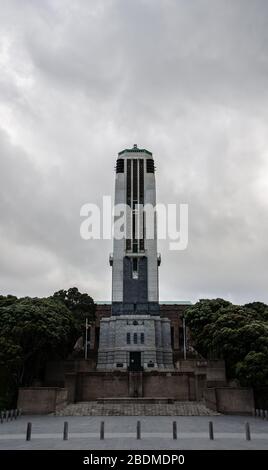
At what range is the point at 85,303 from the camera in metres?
64.2

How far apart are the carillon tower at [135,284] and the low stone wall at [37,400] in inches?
1057

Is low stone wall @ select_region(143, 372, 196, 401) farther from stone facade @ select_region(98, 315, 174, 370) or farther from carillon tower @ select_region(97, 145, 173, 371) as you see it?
stone facade @ select_region(98, 315, 174, 370)

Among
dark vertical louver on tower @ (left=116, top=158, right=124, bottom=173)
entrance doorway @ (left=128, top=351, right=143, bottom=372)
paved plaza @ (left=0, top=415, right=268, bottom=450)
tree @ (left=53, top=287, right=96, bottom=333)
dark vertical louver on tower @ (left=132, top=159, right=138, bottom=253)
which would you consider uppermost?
dark vertical louver on tower @ (left=116, top=158, right=124, bottom=173)

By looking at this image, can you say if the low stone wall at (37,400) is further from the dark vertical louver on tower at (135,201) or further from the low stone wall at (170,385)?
the dark vertical louver on tower at (135,201)

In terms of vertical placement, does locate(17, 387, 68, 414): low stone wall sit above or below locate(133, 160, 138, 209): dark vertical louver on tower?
below

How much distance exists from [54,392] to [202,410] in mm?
13634

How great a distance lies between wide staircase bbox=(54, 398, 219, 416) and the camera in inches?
1470

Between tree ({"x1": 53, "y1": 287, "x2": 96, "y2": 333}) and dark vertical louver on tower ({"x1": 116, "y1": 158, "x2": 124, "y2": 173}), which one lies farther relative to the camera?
dark vertical louver on tower ({"x1": 116, "y1": 158, "x2": 124, "y2": 173})

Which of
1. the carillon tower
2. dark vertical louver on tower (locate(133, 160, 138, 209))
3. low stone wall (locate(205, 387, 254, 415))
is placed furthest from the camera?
dark vertical louver on tower (locate(133, 160, 138, 209))

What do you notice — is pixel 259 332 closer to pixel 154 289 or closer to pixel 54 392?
pixel 54 392

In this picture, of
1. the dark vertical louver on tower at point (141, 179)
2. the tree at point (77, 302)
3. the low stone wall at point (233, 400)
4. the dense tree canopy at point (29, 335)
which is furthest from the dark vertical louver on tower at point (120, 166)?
the low stone wall at point (233, 400)

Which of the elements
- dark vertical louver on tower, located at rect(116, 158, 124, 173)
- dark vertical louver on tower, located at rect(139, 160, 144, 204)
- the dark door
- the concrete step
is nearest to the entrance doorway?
the dark door

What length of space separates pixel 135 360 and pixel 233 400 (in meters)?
29.1
